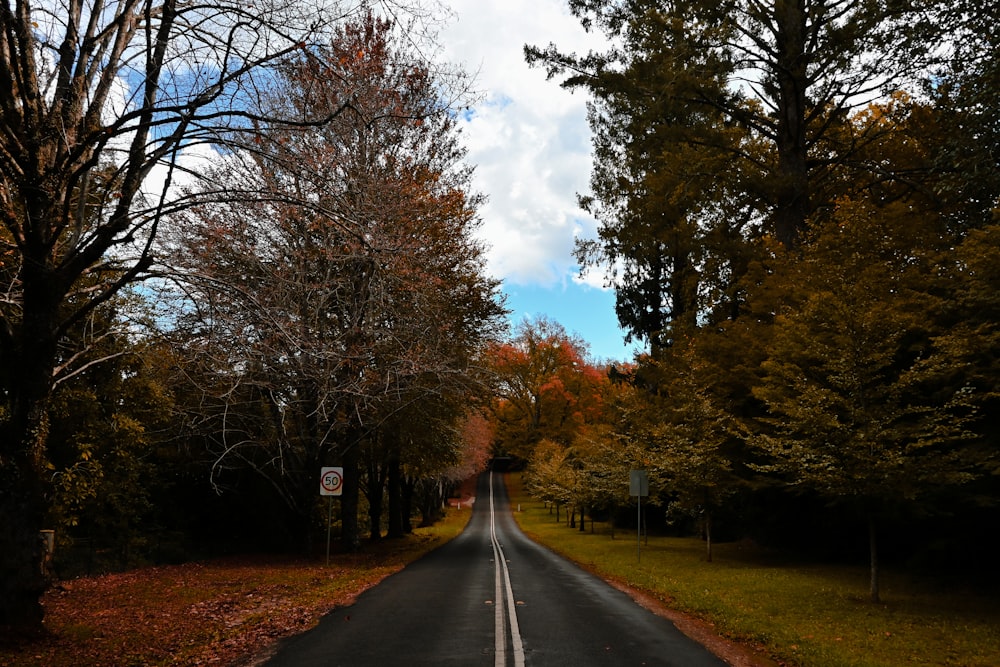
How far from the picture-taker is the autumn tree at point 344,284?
27.9ft

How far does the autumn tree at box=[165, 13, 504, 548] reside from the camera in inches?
335

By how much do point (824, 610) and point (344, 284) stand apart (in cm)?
1122

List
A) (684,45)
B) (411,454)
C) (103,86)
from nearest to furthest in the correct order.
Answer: (103,86) → (684,45) → (411,454)

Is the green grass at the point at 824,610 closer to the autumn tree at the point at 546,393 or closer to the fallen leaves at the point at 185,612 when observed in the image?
the fallen leaves at the point at 185,612

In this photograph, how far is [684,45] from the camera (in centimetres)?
1808

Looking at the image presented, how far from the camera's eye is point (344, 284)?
43.3ft

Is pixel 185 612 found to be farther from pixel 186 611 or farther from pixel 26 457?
pixel 26 457

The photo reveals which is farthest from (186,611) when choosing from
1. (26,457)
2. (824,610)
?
(824,610)

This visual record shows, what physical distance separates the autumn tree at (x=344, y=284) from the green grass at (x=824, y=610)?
275 inches

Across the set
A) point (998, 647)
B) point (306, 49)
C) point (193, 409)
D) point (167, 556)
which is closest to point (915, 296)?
point (998, 647)

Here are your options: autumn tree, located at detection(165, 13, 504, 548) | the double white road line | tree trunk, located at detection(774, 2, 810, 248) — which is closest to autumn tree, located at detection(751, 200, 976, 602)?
tree trunk, located at detection(774, 2, 810, 248)

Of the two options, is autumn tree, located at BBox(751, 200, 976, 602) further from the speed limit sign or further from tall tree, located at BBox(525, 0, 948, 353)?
the speed limit sign

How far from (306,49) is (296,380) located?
9.67 m

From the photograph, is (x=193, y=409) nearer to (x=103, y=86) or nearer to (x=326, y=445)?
(x=326, y=445)
